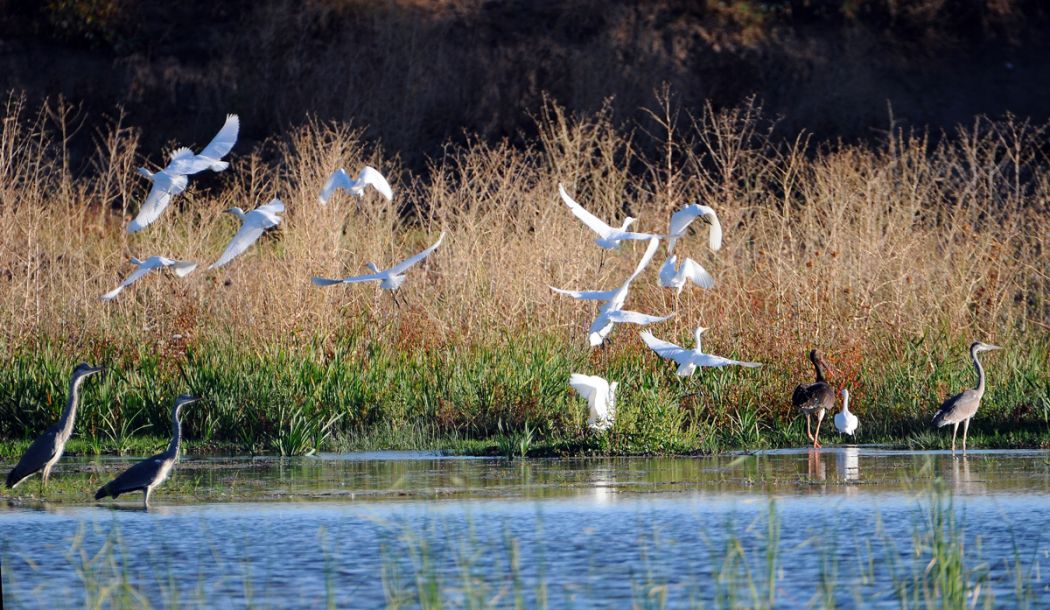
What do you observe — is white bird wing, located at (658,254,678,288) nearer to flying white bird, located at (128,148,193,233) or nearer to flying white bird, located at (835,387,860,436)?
flying white bird, located at (835,387,860,436)

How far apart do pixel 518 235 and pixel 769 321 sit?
8.88 ft

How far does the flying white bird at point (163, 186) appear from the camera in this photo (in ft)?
37.1

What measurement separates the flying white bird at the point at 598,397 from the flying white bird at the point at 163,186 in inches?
115

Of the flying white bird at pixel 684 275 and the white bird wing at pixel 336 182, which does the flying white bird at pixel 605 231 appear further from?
the white bird wing at pixel 336 182

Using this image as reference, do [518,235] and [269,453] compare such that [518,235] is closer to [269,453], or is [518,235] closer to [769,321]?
[769,321]

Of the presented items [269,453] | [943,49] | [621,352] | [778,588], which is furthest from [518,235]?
[943,49]

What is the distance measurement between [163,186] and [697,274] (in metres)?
3.60

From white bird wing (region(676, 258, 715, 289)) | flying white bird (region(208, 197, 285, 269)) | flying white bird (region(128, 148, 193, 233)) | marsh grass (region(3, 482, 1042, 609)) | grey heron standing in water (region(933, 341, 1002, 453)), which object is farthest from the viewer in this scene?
grey heron standing in water (region(933, 341, 1002, 453))

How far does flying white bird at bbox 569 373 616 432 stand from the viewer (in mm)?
11891

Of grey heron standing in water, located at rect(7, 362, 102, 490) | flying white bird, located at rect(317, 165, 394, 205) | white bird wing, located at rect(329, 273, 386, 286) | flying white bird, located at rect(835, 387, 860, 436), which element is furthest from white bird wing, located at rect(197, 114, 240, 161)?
flying white bird, located at rect(835, 387, 860, 436)

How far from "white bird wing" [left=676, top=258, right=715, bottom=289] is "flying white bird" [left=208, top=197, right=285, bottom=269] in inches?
108

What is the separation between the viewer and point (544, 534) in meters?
8.49

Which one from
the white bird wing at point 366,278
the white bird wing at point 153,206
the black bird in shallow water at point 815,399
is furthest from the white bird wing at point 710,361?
the white bird wing at point 153,206

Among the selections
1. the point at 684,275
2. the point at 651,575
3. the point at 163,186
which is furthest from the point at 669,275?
the point at 651,575
